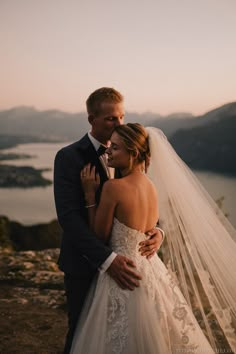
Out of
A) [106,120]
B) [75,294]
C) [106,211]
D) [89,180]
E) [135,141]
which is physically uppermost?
[106,120]

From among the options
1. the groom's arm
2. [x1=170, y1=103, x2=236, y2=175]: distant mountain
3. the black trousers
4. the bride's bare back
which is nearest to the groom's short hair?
the groom's arm

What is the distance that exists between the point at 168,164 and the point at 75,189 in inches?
28.9

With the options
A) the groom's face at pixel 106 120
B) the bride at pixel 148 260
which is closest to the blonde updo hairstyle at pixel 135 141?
the bride at pixel 148 260

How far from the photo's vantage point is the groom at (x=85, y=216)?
8.18 ft

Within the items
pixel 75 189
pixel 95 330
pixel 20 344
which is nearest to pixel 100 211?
pixel 75 189

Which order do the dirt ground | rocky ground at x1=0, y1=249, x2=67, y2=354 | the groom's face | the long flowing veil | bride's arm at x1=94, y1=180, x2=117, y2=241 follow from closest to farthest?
bride's arm at x1=94, y1=180, x2=117, y2=241, the groom's face, the long flowing veil, the dirt ground, rocky ground at x1=0, y1=249, x2=67, y2=354

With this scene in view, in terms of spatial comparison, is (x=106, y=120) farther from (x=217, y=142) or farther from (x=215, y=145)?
(x=217, y=142)

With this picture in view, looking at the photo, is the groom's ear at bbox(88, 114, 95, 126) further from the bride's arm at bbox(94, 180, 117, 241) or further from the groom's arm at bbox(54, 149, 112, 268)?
the bride's arm at bbox(94, 180, 117, 241)

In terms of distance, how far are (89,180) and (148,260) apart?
27.3 inches

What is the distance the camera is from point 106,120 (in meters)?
2.74

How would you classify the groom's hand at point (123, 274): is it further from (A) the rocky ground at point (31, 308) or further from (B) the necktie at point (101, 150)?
(A) the rocky ground at point (31, 308)

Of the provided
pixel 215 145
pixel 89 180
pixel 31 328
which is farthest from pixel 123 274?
pixel 215 145

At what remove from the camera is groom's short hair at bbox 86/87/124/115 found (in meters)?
2.73

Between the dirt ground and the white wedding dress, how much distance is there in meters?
1.93
